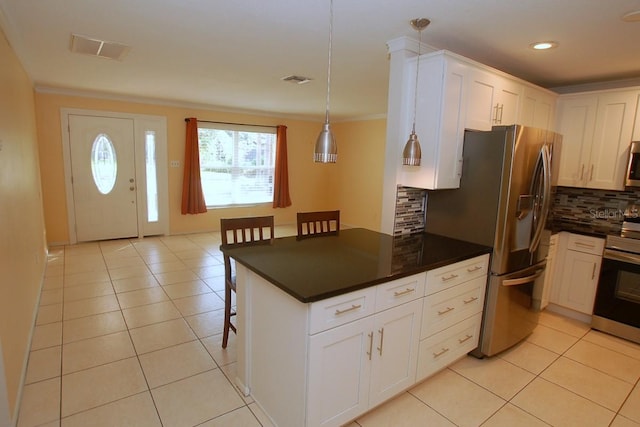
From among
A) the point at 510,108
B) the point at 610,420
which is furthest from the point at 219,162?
the point at 610,420

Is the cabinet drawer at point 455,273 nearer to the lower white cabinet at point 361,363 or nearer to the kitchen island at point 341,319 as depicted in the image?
the kitchen island at point 341,319

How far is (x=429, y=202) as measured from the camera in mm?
2928

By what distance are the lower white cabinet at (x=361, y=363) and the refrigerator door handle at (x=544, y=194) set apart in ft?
4.10

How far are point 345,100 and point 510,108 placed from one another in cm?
266

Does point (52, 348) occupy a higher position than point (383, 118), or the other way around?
point (383, 118)

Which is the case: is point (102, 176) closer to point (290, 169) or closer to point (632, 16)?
point (290, 169)

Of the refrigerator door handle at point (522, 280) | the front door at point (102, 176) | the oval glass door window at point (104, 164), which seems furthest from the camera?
the oval glass door window at point (104, 164)

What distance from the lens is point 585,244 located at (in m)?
3.16

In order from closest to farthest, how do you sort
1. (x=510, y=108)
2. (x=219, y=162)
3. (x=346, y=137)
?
1. (x=510, y=108)
2. (x=219, y=162)
3. (x=346, y=137)

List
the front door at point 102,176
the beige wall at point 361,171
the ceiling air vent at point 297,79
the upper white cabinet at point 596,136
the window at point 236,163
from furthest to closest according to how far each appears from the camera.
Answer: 1. the beige wall at point 361,171
2. the window at point 236,163
3. the front door at point 102,176
4. the ceiling air vent at point 297,79
5. the upper white cabinet at point 596,136

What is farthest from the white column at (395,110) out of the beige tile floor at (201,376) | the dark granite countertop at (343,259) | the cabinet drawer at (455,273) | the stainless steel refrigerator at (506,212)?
the beige tile floor at (201,376)

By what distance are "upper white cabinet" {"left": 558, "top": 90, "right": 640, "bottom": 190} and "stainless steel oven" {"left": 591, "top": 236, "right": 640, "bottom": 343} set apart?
24.9 inches

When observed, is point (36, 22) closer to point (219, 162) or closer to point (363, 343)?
point (363, 343)

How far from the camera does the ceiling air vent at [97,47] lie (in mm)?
2729
